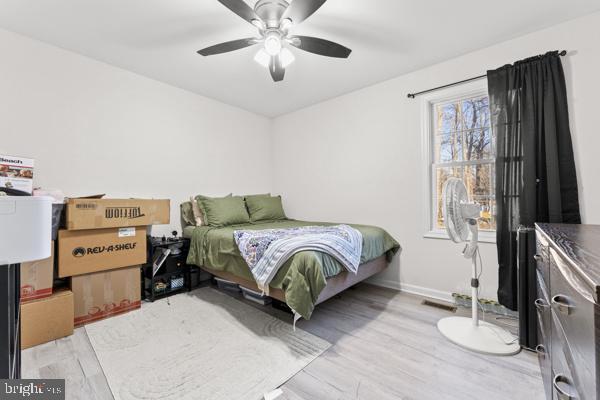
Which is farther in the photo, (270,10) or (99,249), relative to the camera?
(99,249)

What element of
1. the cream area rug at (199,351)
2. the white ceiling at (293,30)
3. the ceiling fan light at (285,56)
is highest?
the white ceiling at (293,30)

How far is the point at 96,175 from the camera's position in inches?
101

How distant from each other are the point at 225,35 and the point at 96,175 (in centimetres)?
189

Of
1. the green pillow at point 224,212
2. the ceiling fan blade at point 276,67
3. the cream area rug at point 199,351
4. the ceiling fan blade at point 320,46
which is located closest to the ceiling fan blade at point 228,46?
the ceiling fan blade at point 276,67

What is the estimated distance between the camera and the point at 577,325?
65cm

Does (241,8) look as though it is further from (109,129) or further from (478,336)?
(478,336)

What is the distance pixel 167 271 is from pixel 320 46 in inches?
104

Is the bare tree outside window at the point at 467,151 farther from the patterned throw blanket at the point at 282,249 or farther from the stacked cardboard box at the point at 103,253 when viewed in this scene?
the stacked cardboard box at the point at 103,253

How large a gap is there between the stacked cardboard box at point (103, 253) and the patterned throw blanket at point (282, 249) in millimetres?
1021

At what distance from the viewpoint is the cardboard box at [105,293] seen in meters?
2.06

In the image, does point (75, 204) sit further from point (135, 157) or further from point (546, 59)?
point (546, 59)

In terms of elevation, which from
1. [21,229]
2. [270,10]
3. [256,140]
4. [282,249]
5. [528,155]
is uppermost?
[270,10]

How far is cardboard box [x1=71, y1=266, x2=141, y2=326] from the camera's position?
6.76ft

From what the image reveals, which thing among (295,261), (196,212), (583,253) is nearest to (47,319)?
(196,212)
